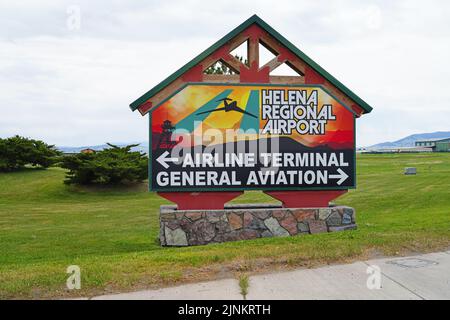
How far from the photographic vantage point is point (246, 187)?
10.7 m

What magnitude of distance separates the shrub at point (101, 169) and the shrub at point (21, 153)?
3244 millimetres

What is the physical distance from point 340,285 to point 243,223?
16.7 feet

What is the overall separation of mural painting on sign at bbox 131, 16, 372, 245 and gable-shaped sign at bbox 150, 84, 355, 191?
0.02 metres

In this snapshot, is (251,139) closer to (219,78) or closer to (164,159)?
(219,78)

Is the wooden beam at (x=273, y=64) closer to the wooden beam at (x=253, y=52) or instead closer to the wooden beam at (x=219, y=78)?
the wooden beam at (x=253, y=52)

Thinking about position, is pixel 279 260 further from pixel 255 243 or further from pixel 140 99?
pixel 140 99

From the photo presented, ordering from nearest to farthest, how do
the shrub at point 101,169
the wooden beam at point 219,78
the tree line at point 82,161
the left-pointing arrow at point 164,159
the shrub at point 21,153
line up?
the left-pointing arrow at point 164,159 < the wooden beam at point 219,78 < the shrub at point 101,169 < the tree line at point 82,161 < the shrub at point 21,153

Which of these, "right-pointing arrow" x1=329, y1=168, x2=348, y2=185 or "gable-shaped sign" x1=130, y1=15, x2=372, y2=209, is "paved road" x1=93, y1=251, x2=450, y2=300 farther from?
"right-pointing arrow" x1=329, y1=168, x2=348, y2=185

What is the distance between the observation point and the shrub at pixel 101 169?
2644 cm

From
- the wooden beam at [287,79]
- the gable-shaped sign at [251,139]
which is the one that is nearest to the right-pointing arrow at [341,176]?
the gable-shaped sign at [251,139]

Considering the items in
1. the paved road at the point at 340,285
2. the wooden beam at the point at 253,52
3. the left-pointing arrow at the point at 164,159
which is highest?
the wooden beam at the point at 253,52

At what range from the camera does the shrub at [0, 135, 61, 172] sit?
30109 mm
